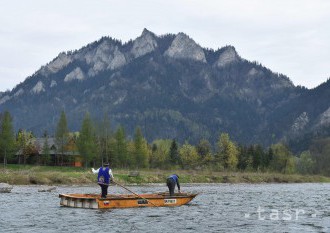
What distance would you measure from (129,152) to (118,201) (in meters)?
90.1

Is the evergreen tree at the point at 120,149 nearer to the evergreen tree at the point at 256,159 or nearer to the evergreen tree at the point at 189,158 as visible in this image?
the evergreen tree at the point at 189,158

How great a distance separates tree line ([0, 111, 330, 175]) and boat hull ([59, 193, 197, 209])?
235 feet

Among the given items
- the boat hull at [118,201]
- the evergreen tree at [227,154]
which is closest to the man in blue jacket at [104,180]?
the boat hull at [118,201]

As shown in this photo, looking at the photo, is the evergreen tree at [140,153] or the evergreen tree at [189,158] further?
the evergreen tree at [189,158]

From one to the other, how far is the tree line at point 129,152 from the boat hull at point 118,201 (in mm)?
71501

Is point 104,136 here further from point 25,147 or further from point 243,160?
point 243,160

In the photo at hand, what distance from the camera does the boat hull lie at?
128 feet

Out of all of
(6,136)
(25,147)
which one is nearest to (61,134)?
(25,147)

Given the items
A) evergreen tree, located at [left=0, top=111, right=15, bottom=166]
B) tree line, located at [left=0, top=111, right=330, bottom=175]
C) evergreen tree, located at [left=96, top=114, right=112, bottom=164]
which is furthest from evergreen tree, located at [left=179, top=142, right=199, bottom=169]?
evergreen tree, located at [left=0, top=111, right=15, bottom=166]

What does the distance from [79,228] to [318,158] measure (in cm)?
17226

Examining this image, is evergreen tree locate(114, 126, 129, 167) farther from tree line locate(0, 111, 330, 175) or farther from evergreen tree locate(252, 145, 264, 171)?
evergreen tree locate(252, 145, 264, 171)

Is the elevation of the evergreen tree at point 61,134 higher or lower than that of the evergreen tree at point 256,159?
higher

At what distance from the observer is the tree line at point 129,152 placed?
11562cm

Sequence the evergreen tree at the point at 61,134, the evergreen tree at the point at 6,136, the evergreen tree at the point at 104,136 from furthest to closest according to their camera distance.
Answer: the evergreen tree at the point at 104,136 → the evergreen tree at the point at 61,134 → the evergreen tree at the point at 6,136
